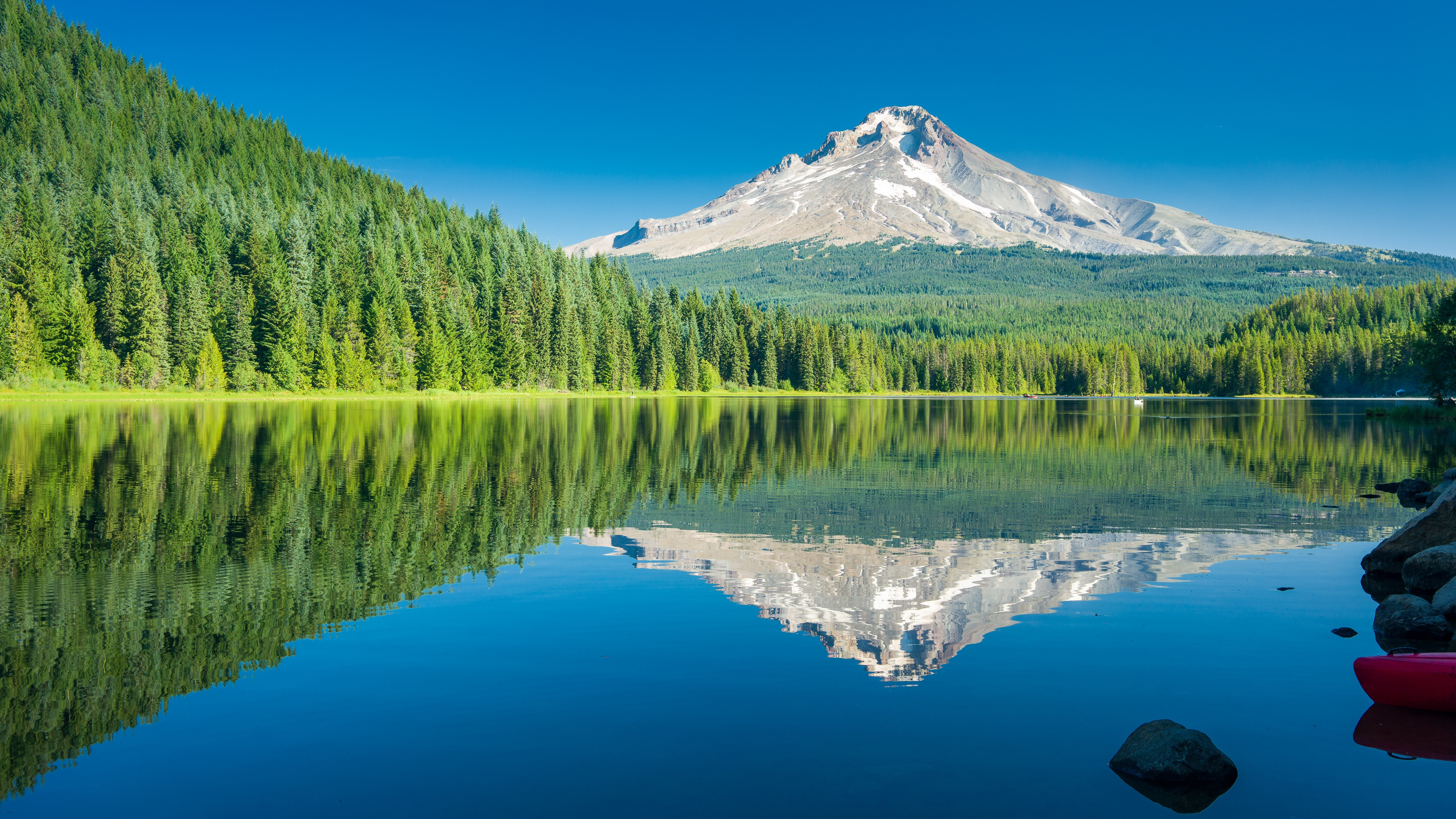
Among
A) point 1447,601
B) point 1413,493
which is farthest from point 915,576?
point 1413,493

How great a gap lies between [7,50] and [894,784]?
210 metres

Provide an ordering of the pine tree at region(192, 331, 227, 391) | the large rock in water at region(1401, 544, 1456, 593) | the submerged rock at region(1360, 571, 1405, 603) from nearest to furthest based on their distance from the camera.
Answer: the large rock in water at region(1401, 544, 1456, 593) → the submerged rock at region(1360, 571, 1405, 603) → the pine tree at region(192, 331, 227, 391)

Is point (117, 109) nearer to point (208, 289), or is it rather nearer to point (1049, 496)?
point (208, 289)

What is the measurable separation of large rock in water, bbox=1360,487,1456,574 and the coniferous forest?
9845 centimetres

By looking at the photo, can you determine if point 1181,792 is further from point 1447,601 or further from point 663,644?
point 1447,601

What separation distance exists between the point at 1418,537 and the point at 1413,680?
9101 millimetres

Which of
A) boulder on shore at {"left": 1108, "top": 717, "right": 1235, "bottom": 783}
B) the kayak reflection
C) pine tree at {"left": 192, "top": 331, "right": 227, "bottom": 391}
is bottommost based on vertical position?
the kayak reflection

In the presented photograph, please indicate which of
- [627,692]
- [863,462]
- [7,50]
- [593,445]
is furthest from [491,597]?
[7,50]

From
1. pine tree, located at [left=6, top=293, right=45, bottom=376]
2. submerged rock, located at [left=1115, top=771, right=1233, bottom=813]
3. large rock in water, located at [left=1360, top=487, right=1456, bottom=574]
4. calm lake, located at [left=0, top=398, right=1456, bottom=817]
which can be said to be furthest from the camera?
pine tree, located at [left=6, top=293, right=45, bottom=376]

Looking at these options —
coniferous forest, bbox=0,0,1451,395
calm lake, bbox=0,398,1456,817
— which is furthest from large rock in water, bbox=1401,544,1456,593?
coniferous forest, bbox=0,0,1451,395

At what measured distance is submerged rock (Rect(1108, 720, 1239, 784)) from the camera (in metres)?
8.38

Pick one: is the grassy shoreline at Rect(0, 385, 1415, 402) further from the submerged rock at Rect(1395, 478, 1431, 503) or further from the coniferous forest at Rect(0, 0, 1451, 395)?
the submerged rock at Rect(1395, 478, 1431, 503)

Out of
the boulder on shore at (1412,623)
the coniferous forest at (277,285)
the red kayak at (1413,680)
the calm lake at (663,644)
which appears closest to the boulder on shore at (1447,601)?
the boulder on shore at (1412,623)

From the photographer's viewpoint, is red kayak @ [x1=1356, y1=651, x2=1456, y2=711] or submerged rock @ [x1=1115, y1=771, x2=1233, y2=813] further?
red kayak @ [x1=1356, y1=651, x2=1456, y2=711]
